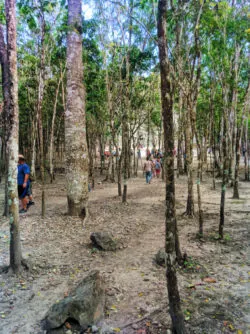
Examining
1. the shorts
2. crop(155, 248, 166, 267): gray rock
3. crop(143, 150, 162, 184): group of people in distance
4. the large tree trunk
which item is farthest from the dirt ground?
crop(143, 150, 162, 184): group of people in distance

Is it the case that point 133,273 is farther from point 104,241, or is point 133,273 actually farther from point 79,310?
point 79,310

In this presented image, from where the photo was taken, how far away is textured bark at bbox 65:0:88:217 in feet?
25.9

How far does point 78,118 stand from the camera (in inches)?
312

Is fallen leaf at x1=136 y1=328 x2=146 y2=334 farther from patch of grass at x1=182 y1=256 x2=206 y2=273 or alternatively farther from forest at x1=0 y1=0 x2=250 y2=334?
patch of grass at x1=182 y1=256 x2=206 y2=273

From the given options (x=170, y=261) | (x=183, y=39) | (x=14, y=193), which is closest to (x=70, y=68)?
(x=183, y=39)

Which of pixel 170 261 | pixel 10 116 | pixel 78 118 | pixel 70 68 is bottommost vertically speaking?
pixel 170 261

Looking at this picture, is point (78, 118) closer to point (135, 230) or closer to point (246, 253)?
point (135, 230)

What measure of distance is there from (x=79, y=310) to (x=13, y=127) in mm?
3110

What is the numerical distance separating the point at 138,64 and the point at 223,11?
639 cm

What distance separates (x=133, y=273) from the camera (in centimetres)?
492

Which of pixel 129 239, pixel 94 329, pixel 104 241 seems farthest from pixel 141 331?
pixel 129 239

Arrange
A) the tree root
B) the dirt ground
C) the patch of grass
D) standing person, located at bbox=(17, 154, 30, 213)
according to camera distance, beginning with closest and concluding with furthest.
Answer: the tree root < the dirt ground < the patch of grass < standing person, located at bbox=(17, 154, 30, 213)

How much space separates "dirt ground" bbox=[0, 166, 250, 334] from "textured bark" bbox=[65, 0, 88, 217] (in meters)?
0.86

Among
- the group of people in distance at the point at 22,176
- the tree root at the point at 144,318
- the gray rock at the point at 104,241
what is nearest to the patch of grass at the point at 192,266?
the tree root at the point at 144,318
